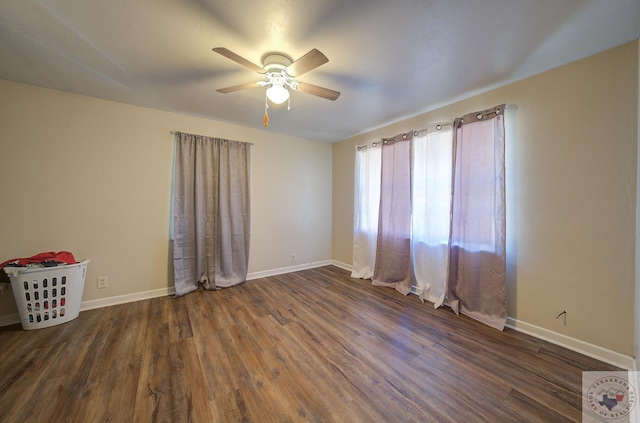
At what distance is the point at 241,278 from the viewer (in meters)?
3.32

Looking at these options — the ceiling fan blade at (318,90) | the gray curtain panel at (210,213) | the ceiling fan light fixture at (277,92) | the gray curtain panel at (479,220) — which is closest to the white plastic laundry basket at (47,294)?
the gray curtain panel at (210,213)

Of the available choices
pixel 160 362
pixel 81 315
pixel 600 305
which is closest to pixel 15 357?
pixel 81 315

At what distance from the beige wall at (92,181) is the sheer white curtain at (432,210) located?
263 cm

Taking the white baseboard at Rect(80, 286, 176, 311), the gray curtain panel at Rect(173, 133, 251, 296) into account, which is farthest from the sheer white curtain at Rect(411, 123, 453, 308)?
the white baseboard at Rect(80, 286, 176, 311)

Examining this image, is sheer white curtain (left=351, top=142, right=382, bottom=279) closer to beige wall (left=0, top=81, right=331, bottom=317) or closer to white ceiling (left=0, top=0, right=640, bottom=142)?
white ceiling (left=0, top=0, right=640, bottom=142)

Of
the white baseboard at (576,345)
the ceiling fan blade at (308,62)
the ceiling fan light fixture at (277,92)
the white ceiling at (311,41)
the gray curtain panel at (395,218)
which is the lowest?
the white baseboard at (576,345)

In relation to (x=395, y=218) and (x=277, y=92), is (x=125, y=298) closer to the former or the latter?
(x=277, y=92)

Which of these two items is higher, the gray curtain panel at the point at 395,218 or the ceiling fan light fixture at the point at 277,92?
the ceiling fan light fixture at the point at 277,92

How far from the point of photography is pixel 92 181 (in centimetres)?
250

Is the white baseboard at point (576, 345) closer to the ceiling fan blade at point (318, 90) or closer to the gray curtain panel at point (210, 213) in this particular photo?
the ceiling fan blade at point (318, 90)

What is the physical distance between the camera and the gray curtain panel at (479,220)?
7.04 ft

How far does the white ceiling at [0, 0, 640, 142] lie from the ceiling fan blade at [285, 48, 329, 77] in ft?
0.60

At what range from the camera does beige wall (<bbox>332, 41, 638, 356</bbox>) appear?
5.27 feet

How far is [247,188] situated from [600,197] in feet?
12.2
